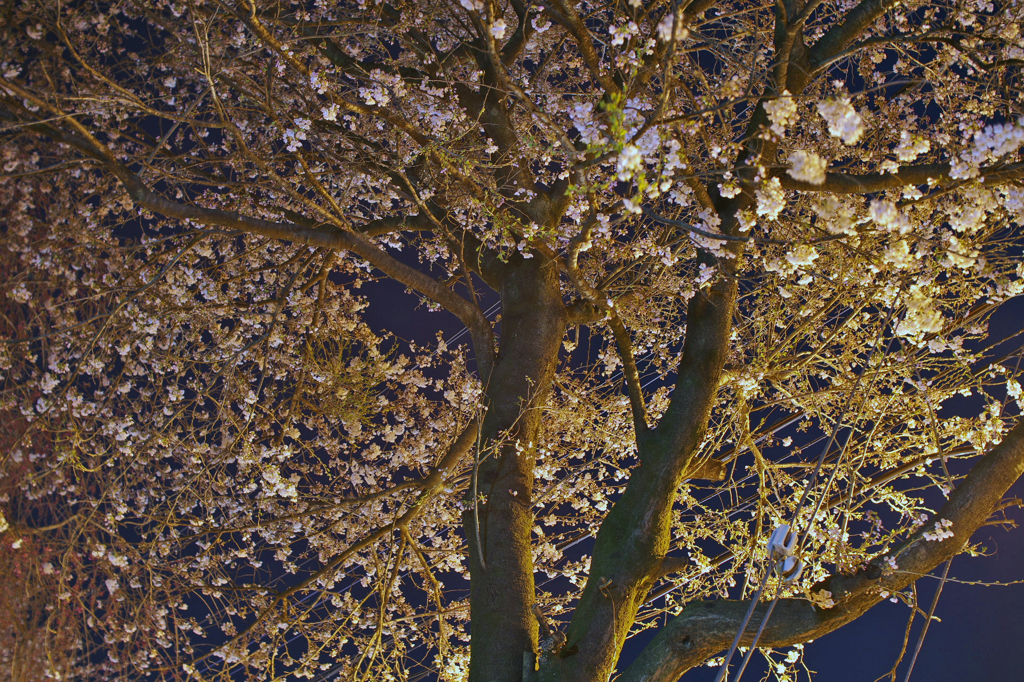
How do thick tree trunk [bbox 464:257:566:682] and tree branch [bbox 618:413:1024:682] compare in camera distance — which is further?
thick tree trunk [bbox 464:257:566:682]

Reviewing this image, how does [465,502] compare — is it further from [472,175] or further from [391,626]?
[472,175]

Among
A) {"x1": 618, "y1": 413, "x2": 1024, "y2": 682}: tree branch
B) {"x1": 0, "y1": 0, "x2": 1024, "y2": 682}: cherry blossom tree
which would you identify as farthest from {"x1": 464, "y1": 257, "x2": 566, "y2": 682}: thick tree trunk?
{"x1": 618, "y1": 413, "x2": 1024, "y2": 682}: tree branch

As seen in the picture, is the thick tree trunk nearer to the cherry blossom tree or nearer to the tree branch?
the cherry blossom tree

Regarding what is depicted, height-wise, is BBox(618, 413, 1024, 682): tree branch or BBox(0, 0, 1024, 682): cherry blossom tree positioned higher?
BBox(0, 0, 1024, 682): cherry blossom tree

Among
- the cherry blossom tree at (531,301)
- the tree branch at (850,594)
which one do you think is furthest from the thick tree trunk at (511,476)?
the tree branch at (850,594)

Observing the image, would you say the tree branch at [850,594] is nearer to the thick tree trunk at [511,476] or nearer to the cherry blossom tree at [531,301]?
the cherry blossom tree at [531,301]

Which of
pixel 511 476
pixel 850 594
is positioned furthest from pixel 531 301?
pixel 850 594
